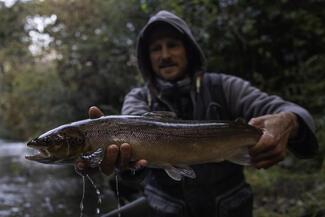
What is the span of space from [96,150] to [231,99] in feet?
4.24

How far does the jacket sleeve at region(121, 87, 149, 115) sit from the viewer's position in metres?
3.15

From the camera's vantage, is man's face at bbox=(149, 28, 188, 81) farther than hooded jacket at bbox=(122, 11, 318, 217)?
Yes

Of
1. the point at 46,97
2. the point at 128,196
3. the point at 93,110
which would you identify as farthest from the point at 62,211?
the point at 46,97

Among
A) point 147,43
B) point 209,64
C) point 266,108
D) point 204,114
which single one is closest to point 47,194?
point 209,64

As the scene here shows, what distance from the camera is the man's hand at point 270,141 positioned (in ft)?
8.25

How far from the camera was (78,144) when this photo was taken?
7.19 feet

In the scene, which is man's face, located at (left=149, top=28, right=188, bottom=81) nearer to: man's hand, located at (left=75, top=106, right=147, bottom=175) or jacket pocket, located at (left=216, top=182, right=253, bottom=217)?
jacket pocket, located at (left=216, top=182, right=253, bottom=217)

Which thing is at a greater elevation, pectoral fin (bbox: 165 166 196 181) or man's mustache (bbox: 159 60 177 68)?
man's mustache (bbox: 159 60 177 68)

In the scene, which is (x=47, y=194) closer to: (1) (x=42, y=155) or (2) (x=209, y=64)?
(2) (x=209, y=64)

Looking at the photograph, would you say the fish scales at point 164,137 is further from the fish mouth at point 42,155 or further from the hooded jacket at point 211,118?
the hooded jacket at point 211,118

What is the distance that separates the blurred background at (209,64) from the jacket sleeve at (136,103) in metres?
1.96

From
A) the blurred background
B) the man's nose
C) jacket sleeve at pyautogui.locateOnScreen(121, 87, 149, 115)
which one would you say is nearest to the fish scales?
jacket sleeve at pyautogui.locateOnScreen(121, 87, 149, 115)

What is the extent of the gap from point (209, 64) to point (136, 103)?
13.8 feet

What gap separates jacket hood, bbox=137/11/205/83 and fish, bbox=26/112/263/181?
1.12 m
